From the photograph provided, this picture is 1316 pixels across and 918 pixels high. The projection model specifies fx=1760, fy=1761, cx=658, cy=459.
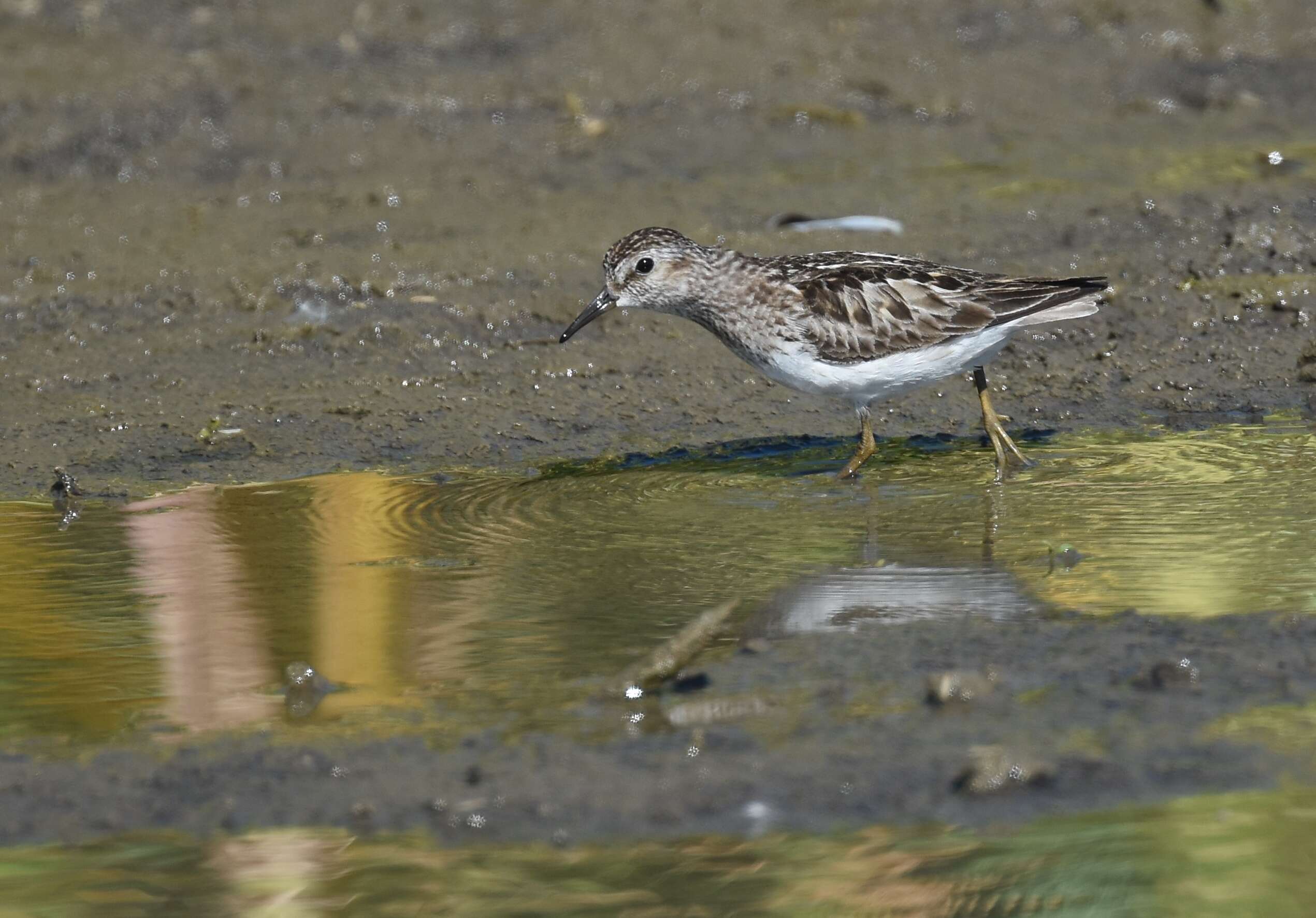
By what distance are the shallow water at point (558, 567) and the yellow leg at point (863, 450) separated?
11 cm

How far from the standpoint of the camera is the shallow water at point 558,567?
5.38 meters

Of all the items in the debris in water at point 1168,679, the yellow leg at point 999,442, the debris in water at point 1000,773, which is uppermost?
the yellow leg at point 999,442

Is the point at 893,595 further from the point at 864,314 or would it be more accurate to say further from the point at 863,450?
the point at 864,314

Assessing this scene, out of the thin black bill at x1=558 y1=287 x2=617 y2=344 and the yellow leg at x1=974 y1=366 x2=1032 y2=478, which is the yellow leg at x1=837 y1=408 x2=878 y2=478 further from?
the thin black bill at x1=558 y1=287 x2=617 y2=344

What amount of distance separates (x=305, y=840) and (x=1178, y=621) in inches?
109

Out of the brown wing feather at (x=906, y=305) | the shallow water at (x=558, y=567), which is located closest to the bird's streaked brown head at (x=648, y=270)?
the brown wing feather at (x=906, y=305)

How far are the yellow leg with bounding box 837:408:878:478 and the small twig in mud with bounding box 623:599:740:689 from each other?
2567mm

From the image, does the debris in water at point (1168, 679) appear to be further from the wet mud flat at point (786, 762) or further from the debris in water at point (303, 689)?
the debris in water at point (303, 689)

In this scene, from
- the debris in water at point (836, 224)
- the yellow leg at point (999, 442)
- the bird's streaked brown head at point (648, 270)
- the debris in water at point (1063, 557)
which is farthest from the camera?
the debris in water at point (836, 224)

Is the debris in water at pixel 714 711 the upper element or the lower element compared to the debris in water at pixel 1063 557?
lower

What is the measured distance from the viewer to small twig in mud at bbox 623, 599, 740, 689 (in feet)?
16.7

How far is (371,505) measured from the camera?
7547 mm

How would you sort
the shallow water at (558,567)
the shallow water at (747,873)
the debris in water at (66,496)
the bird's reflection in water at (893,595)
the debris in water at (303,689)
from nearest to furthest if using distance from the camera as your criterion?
the shallow water at (747,873)
the debris in water at (303,689)
the shallow water at (558,567)
the bird's reflection in water at (893,595)
the debris in water at (66,496)

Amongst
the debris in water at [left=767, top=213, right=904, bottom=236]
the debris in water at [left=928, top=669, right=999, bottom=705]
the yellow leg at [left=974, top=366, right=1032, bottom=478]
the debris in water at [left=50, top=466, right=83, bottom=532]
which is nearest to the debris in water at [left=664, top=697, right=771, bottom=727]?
the debris in water at [left=928, top=669, right=999, bottom=705]
